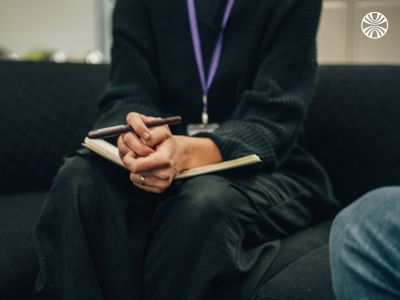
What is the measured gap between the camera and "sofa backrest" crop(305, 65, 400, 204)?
3.90 ft

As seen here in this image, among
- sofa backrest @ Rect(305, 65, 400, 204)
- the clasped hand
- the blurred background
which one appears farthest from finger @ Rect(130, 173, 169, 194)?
the blurred background

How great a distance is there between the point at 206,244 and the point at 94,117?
0.74m

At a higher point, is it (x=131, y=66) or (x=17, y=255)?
(x=131, y=66)

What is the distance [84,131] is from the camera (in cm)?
141

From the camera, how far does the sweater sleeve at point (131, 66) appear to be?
1076 millimetres

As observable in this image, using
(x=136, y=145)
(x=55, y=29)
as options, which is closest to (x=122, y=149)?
(x=136, y=145)

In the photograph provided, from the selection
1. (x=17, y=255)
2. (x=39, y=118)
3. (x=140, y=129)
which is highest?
(x=140, y=129)

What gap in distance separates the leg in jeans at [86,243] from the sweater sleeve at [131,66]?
0.24 metres

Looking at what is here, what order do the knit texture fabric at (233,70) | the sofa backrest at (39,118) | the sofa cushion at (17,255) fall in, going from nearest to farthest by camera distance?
the sofa cushion at (17,255) → the knit texture fabric at (233,70) → the sofa backrest at (39,118)

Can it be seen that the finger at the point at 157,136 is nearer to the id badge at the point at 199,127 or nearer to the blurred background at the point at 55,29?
the id badge at the point at 199,127

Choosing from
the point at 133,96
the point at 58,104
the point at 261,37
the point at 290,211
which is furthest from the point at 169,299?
the point at 58,104

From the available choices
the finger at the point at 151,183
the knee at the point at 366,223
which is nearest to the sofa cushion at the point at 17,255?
the finger at the point at 151,183

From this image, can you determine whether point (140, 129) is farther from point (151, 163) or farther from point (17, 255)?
point (17, 255)

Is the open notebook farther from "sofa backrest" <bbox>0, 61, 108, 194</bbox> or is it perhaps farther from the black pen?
"sofa backrest" <bbox>0, 61, 108, 194</bbox>
